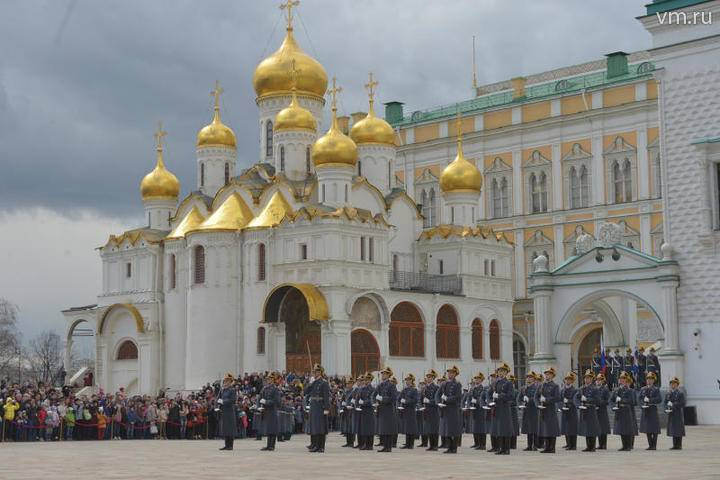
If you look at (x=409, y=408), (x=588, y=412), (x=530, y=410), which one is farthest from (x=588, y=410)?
(x=409, y=408)

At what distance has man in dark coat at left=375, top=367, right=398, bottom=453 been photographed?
72.3 feet

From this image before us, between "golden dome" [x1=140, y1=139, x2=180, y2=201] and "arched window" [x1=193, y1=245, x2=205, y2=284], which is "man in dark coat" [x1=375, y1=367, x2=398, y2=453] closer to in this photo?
"arched window" [x1=193, y1=245, x2=205, y2=284]

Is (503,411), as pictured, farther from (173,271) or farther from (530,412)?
(173,271)

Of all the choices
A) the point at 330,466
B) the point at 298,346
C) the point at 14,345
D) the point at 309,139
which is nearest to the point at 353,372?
the point at 298,346

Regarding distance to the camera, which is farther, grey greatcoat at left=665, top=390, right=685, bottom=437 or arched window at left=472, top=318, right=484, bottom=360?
arched window at left=472, top=318, right=484, bottom=360

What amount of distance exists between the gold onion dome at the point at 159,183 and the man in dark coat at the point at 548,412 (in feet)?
102

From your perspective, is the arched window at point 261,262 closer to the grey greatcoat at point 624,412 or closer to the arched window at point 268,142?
the arched window at point 268,142

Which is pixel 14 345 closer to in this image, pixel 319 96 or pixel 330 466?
pixel 319 96

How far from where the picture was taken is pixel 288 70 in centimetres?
4772

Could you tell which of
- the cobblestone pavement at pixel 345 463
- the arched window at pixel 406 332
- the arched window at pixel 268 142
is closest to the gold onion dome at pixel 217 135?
the arched window at pixel 268 142

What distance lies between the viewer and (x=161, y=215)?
5025 centimetres

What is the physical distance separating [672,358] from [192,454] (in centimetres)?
1463

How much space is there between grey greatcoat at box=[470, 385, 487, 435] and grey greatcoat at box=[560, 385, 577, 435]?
1.47 metres

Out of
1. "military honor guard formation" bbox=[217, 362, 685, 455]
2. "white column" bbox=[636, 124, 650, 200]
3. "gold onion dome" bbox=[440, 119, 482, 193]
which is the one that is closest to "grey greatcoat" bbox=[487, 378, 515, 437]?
"military honor guard formation" bbox=[217, 362, 685, 455]
